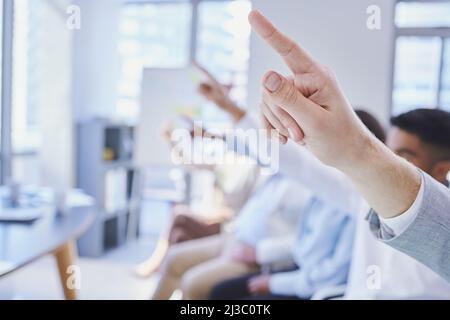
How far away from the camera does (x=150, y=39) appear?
9.32 feet

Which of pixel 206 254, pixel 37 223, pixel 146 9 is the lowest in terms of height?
pixel 206 254

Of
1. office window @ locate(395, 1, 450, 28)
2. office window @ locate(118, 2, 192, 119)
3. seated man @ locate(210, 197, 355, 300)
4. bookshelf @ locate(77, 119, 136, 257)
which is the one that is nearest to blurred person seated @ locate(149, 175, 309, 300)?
seated man @ locate(210, 197, 355, 300)

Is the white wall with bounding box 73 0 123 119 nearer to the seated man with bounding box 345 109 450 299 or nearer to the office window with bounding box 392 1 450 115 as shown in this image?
the office window with bounding box 392 1 450 115

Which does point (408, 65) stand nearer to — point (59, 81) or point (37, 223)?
point (37, 223)

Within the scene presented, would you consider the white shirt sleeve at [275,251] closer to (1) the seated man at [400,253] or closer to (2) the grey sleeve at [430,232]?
(1) the seated man at [400,253]

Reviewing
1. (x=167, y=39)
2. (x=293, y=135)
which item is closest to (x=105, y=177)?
(x=167, y=39)

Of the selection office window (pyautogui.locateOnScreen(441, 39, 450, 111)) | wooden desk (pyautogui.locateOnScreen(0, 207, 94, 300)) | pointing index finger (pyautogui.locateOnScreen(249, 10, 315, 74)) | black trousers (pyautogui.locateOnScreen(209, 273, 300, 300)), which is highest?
office window (pyautogui.locateOnScreen(441, 39, 450, 111))

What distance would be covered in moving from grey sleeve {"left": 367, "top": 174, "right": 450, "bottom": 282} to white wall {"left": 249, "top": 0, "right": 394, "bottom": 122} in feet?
0.74

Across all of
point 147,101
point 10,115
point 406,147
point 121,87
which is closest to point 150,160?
point 147,101

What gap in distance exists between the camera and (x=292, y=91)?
1.42 feet

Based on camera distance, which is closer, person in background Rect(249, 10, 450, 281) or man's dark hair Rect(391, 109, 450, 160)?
person in background Rect(249, 10, 450, 281)

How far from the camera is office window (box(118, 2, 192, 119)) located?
2.70 metres

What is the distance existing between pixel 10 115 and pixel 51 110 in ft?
8.38

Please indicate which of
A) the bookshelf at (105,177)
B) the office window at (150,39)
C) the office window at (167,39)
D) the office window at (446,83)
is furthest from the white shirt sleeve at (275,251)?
the bookshelf at (105,177)
